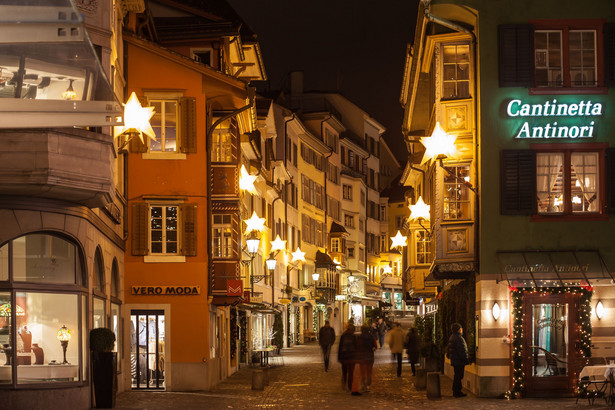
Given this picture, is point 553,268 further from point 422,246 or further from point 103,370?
point 422,246

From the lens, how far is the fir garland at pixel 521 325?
25.2m

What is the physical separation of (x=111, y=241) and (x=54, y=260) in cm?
525

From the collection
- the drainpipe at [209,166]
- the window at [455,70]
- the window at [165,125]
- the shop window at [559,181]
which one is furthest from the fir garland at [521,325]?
the window at [165,125]

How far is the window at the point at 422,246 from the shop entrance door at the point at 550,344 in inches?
667

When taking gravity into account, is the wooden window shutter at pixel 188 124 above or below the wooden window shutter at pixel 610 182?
above

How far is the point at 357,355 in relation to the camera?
27734 mm

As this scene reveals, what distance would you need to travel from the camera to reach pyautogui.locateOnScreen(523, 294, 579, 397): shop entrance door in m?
25.3

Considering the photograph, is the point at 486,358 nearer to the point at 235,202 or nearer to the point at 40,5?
the point at 235,202

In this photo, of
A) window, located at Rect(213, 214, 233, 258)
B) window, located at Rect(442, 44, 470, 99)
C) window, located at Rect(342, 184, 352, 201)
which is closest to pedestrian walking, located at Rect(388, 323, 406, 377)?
window, located at Rect(213, 214, 233, 258)

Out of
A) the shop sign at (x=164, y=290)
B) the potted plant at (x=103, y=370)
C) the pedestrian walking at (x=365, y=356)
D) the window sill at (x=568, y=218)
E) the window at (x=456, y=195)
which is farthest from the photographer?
the shop sign at (x=164, y=290)

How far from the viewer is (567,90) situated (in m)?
25.9

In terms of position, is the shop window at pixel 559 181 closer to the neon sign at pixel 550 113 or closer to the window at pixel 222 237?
the neon sign at pixel 550 113

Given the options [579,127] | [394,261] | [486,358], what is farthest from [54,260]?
[394,261]

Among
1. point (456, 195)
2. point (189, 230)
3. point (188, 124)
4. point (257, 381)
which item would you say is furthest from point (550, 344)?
point (188, 124)
